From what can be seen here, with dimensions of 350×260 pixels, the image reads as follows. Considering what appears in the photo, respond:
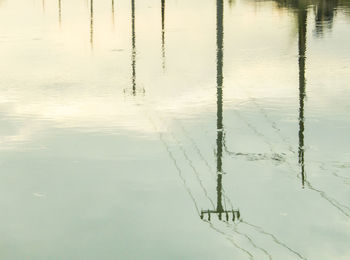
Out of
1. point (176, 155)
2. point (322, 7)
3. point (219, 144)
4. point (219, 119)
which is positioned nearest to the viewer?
point (176, 155)

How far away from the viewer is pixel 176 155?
53.9 ft

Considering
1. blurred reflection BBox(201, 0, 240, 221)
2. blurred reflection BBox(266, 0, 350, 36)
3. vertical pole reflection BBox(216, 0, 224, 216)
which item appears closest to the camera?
blurred reflection BBox(201, 0, 240, 221)

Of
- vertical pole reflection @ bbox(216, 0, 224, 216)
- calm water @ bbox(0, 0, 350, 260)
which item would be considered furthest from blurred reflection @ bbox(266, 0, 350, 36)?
vertical pole reflection @ bbox(216, 0, 224, 216)

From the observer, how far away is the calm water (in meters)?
11.1

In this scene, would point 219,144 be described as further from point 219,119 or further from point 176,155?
point 219,119

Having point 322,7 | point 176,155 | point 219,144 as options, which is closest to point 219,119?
point 219,144

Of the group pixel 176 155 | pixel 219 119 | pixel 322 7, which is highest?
pixel 322 7

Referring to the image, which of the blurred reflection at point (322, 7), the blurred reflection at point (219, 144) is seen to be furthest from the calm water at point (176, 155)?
the blurred reflection at point (322, 7)

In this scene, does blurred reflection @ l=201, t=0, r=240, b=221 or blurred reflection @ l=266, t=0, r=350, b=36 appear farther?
blurred reflection @ l=266, t=0, r=350, b=36

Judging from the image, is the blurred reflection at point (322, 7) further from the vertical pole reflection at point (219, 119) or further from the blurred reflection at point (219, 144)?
the blurred reflection at point (219, 144)

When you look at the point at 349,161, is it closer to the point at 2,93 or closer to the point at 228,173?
→ the point at 228,173

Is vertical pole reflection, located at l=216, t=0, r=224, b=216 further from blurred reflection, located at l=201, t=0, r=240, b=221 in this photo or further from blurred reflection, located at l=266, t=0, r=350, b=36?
blurred reflection, located at l=266, t=0, r=350, b=36

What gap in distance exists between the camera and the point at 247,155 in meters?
16.4

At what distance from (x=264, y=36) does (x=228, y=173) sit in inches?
1184
